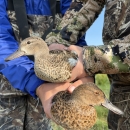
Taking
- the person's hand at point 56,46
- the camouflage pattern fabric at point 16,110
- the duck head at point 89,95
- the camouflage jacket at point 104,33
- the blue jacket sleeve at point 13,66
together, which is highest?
the camouflage jacket at point 104,33

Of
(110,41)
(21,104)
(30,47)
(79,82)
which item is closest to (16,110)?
(21,104)

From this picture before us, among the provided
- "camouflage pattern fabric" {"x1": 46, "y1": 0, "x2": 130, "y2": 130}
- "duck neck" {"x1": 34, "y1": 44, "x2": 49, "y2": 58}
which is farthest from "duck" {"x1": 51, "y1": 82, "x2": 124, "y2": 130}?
"duck neck" {"x1": 34, "y1": 44, "x2": 49, "y2": 58}

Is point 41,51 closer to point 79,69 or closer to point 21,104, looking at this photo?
point 79,69

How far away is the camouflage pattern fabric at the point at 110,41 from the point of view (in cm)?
266

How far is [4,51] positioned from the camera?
11.3ft

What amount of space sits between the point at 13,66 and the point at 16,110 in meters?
0.57

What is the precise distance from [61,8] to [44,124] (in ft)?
3.80

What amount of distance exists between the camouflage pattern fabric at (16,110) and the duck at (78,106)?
91cm

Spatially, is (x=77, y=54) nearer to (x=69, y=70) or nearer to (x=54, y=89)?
(x=69, y=70)

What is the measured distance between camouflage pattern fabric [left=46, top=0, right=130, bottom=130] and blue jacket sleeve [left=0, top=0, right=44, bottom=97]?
1.02 feet

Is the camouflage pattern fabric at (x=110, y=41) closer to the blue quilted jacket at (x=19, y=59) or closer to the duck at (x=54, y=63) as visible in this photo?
the duck at (x=54, y=63)

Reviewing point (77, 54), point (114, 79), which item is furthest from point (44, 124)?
point (77, 54)

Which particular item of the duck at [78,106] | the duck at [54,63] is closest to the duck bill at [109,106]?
the duck at [78,106]

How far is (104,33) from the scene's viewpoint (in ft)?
10.0
